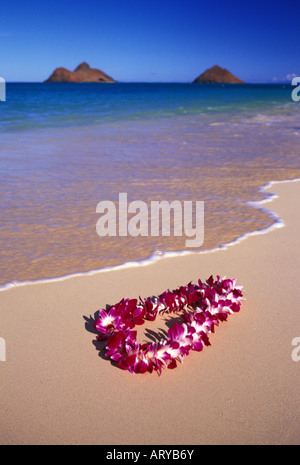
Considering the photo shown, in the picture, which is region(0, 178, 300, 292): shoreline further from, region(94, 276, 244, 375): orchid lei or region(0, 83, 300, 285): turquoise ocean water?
region(94, 276, 244, 375): orchid lei

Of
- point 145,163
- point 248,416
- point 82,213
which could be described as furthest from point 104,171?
point 248,416

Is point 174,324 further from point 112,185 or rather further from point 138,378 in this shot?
point 112,185

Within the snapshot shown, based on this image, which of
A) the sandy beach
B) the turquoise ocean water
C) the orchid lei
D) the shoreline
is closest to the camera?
the sandy beach

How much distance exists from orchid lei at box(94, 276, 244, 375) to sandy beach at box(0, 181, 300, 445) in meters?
0.06

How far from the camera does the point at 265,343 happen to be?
99.3 inches

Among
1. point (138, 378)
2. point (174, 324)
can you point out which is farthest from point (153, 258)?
point (138, 378)

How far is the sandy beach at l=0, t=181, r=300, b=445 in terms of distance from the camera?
191 centimetres

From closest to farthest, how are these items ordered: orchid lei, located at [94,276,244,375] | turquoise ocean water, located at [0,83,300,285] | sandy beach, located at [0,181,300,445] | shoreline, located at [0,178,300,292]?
sandy beach, located at [0,181,300,445]
orchid lei, located at [94,276,244,375]
shoreline, located at [0,178,300,292]
turquoise ocean water, located at [0,83,300,285]

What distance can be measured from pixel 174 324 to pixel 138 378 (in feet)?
1.19

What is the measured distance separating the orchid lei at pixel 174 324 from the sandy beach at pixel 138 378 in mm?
64

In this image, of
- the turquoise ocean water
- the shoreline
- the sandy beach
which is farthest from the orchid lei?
the turquoise ocean water

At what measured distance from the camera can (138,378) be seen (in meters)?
2.22

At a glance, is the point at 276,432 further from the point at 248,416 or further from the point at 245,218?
the point at 245,218

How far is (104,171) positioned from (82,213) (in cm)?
242
